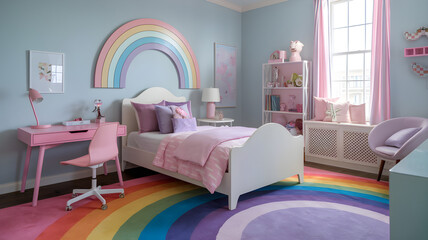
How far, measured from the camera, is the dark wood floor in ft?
10.1

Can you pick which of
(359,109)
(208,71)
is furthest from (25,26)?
(359,109)

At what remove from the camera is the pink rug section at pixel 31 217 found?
2330mm

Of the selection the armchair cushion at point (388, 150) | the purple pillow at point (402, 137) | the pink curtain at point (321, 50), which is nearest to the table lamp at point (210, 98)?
the pink curtain at point (321, 50)

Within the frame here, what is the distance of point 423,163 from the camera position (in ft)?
3.57

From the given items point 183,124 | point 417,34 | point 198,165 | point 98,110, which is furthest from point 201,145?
point 417,34

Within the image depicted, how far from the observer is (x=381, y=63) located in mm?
4055

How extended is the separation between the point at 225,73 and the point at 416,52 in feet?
9.78

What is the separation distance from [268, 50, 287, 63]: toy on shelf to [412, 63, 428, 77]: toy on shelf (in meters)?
1.87

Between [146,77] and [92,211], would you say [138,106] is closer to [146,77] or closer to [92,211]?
[146,77]

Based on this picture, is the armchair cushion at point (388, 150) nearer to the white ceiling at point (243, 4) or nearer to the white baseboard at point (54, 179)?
the white ceiling at point (243, 4)

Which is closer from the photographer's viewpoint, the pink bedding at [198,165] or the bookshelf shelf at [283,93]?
the pink bedding at [198,165]

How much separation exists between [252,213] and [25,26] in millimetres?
3154

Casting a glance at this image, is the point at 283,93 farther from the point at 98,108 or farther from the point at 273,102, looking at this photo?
the point at 98,108

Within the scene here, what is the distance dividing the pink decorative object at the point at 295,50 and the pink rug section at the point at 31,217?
369 centimetres
